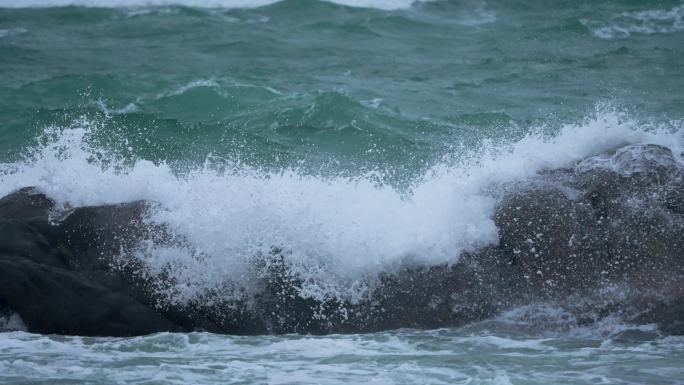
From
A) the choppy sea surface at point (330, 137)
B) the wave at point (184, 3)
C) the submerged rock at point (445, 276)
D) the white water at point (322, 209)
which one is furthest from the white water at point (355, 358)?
the wave at point (184, 3)

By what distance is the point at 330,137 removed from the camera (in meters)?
12.0

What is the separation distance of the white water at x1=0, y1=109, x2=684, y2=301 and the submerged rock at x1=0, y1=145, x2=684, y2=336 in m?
0.13

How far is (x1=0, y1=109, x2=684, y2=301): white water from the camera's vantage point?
6.79 metres

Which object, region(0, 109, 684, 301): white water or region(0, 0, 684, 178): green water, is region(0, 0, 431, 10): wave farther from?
region(0, 109, 684, 301): white water

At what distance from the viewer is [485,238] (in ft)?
22.2

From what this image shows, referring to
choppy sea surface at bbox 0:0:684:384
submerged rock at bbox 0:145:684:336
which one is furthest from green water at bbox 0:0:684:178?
submerged rock at bbox 0:145:684:336

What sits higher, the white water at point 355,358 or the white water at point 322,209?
the white water at point 322,209

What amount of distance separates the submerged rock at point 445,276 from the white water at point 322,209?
5.3 inches

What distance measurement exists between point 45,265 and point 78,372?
1152 mm

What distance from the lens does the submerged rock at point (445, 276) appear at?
632cm

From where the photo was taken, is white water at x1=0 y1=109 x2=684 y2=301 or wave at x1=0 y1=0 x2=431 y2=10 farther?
wave at x1=0 y1=0 x2=431 y2=10

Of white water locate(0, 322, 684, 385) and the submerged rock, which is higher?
the submerged rock

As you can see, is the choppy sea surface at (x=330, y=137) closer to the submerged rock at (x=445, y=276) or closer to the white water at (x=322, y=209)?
the white water at (x=322, y=209)

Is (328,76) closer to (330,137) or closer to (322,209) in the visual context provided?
(330,137)
